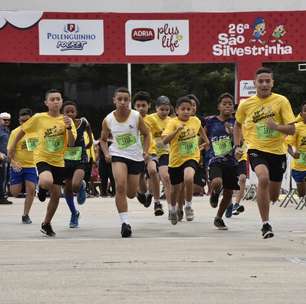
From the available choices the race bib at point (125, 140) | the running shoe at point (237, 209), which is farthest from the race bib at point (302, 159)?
the race bib at point (125, 140)

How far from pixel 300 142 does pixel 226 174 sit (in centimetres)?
298

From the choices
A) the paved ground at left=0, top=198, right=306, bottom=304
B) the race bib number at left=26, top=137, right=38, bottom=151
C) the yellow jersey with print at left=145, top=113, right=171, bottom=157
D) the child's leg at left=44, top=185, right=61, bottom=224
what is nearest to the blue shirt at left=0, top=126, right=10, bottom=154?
the race bib number at left=26, top=137, right=38, bottom=151

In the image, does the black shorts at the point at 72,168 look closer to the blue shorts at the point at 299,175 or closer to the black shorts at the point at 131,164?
the black shorts at the point at 131,164

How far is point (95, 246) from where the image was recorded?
10.8m

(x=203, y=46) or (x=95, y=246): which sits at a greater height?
(x=203, y=46)

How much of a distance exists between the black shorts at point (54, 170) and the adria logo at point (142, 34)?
486 inches

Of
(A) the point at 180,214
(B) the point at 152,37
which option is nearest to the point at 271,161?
(A) the point at 180,214

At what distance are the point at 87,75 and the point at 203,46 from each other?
14.2 metres

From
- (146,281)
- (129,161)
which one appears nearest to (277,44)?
(129,161)

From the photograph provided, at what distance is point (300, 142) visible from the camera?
16.3 metres

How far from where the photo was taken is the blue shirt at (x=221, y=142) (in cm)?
1387

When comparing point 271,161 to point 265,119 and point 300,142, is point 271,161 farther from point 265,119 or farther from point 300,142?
point 300,142

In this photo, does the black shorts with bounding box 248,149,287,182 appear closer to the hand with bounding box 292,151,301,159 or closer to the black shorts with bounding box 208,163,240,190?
the black shorts with bounding box 208,163,240,190
